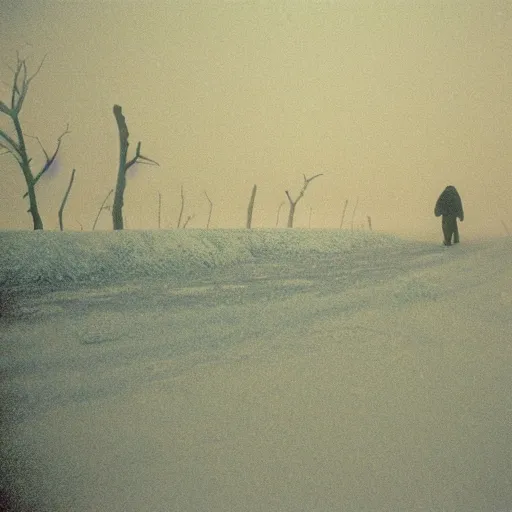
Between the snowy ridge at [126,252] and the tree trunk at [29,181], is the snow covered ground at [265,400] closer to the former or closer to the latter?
the snowy ridge at [126,252]

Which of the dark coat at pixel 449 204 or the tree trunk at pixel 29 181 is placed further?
the tree trunk at pixel 29 181

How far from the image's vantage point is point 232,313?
3.44m

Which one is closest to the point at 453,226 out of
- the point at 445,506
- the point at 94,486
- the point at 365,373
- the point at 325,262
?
the point at 325,262

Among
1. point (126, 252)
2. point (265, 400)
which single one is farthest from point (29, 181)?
point (265, 400)

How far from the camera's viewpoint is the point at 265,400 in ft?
6.38

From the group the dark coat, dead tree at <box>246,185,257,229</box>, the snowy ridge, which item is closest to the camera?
the snowy ridge

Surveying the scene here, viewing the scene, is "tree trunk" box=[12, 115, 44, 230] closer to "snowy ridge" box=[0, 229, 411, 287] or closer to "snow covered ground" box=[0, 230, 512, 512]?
"snowy ridge" box=[0, 229, 411, 287]

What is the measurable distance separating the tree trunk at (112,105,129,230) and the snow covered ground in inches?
316

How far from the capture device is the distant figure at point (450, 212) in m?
9.34

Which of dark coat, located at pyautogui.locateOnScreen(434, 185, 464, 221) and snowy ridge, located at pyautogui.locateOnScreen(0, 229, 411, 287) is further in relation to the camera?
dark coat, located at pyautogui.locateOnScreen(434, 185, 464, 221)

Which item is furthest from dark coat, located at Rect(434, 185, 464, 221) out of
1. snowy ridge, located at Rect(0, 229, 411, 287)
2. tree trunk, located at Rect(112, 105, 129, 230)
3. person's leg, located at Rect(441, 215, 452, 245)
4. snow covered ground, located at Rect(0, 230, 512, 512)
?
tree trunk, located at Rect(112, 105, 129, 230)

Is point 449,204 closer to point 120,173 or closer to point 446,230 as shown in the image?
point 446,230

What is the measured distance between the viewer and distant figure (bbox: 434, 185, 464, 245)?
9336 mm

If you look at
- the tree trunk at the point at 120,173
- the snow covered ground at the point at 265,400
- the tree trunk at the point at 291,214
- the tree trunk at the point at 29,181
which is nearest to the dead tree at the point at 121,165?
the tree trunk at the point at 120,173
